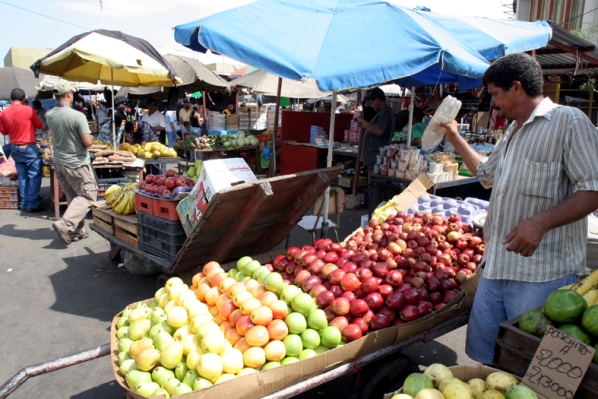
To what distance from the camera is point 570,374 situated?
179 cm

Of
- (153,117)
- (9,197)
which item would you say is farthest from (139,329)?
(153,117)

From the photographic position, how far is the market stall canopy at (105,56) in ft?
21.5

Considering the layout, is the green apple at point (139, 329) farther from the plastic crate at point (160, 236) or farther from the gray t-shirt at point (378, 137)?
the gray t-shirt at point (378, 137)

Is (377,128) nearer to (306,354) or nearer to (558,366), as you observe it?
(306,354)

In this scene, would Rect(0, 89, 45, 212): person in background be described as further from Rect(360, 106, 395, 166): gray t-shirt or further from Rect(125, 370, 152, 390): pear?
Rect(125, 370, 152, 390): pear

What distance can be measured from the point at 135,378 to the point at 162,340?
28 centimetres

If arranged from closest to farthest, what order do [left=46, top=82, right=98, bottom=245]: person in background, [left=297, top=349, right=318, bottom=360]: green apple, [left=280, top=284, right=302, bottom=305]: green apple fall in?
[left=297, top=349, right=318, bottom=360]: green apple, [left=280, top=284, right=302, bottom=305]: green apple, [left=46, top=82, right=98, bottom=245]: person in background

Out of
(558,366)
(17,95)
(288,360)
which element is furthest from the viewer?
(17,95)

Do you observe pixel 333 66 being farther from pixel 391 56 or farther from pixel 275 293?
pixel 275 293

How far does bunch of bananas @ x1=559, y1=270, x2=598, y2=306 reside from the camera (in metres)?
2.27

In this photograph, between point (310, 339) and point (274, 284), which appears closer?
point (310, 339)

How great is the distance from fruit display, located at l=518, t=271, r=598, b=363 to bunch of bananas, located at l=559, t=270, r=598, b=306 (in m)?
0.21

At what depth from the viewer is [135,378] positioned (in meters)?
2.36

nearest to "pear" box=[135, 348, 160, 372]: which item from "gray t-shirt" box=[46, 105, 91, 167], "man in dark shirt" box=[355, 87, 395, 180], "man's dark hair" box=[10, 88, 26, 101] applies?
"gray t-shirt" box=[46, 105, 91, 167]
